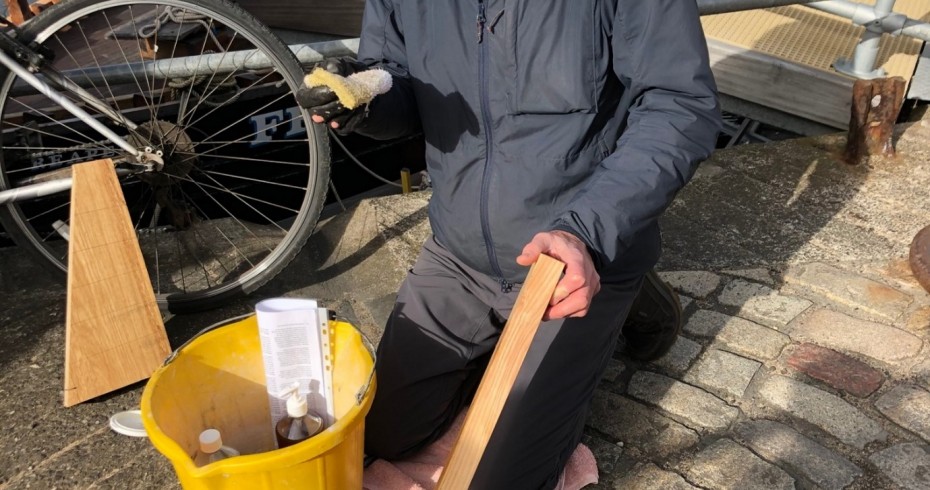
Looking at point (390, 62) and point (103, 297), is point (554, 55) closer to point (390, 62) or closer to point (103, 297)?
point (390, 62)

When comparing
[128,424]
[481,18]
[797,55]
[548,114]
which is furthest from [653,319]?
[797,55]

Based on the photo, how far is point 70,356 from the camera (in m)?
2.46

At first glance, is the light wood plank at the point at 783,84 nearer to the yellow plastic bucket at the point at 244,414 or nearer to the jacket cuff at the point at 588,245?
the jacket cuff at the point at 588,245

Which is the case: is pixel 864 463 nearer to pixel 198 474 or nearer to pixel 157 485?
pixel 198 474

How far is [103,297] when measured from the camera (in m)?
2.53

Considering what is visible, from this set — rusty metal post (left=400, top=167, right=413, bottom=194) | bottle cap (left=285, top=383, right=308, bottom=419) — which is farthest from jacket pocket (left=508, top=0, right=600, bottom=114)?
rusty metal post (left=400, top=167, right=413, bottom=194)

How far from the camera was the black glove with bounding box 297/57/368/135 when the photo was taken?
199 centimetres

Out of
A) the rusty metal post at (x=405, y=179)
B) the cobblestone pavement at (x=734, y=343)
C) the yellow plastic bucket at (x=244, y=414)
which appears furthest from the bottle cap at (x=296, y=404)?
the rusty metal post at (x=405, y=179)

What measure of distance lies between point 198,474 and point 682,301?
204 centimetres

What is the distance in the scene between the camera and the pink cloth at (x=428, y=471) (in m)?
2.25

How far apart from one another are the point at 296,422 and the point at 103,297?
97 centimetres

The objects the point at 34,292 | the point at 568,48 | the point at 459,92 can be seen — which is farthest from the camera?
the point at 34,292

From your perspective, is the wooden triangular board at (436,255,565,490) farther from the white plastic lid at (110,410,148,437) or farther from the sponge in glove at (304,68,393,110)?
the white plastic lid at (110,410,148,437)

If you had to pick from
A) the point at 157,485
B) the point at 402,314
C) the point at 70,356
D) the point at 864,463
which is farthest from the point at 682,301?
the point at 70,356
